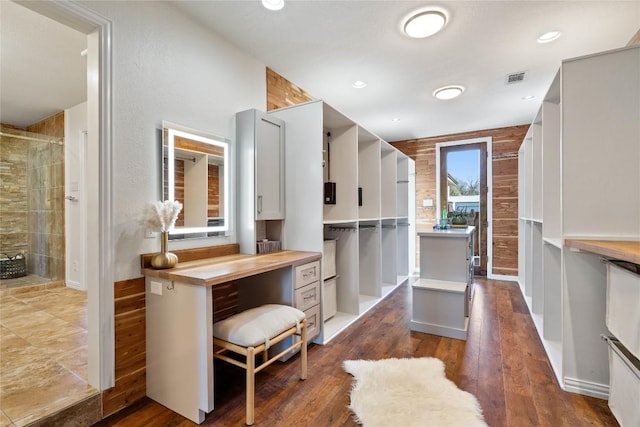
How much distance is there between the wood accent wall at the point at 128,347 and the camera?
171cm

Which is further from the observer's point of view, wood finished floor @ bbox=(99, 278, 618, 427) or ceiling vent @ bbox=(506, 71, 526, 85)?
ceiling vent @ bbox=(506, 71, 526, 85)

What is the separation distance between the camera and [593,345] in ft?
6.04

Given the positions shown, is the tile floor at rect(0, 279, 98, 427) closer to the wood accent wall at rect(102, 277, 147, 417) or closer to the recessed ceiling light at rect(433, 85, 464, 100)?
the wood accent wall at rect(102, 277, 147, 417)

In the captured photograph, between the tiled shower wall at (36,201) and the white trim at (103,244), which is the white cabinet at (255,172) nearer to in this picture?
the white trim at (103,244)

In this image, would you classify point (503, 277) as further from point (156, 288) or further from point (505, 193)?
point (156, 288)

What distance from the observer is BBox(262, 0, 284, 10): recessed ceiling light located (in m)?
2.01

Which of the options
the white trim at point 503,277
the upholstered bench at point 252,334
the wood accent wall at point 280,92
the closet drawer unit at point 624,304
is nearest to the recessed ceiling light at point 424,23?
the wood accent wall at point 280,92

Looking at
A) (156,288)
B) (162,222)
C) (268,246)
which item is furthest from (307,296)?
(162,222)

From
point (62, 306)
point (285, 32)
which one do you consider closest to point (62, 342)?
point (62, 306)

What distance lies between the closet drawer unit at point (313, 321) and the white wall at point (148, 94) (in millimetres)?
922

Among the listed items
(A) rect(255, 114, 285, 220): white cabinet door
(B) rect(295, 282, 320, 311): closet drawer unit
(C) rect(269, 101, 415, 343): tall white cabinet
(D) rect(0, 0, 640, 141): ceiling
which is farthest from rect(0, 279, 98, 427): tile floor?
(D) rect(0, 0, 640, 141): ceiling

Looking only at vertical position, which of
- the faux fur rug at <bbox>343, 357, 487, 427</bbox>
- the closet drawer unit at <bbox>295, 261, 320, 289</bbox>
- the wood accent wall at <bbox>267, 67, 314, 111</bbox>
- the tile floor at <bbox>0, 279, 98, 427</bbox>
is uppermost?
the wood accent wall at <bbox>267, 67, 314, 111</bbox>

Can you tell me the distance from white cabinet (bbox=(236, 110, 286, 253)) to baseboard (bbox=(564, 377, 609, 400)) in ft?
7.73

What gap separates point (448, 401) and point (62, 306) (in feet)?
12.4
